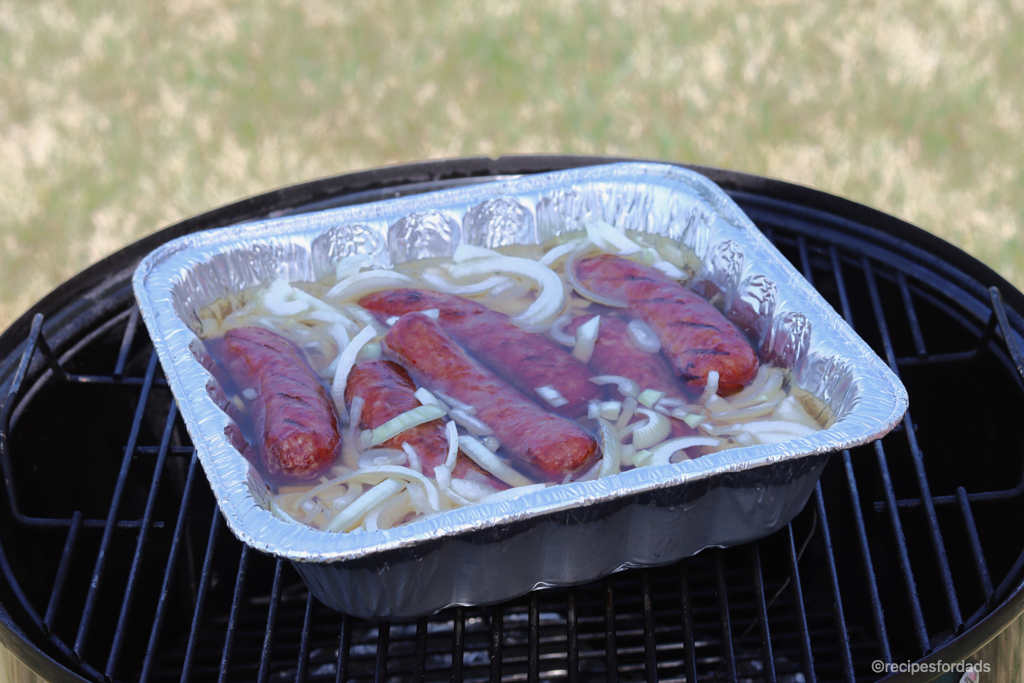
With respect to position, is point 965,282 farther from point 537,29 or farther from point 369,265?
point 537,29

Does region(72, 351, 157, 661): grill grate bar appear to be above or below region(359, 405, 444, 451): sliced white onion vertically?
below

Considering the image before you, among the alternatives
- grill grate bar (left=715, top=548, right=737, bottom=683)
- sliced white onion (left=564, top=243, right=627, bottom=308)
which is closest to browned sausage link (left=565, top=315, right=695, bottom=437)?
sliced white onion (left=564, top=243, right=627, bottom=308)

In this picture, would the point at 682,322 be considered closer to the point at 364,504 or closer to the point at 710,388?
the point at 710,388

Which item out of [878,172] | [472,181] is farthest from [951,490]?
[878,172]

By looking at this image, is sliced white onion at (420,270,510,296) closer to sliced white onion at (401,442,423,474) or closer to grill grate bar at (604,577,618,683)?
sliced white onion at (401,442,423,474)

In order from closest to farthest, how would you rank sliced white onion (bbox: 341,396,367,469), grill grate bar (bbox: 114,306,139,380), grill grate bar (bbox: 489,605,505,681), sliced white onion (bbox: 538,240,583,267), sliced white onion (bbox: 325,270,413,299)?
grill grate bar (bbox: 489,605,505,681) < sliced white onion (bbox: 341,396,367,469) < grill grate bar (bbox: 114,306,139,380) < sliced white onion (bbox: 325,270,413,299) < sliced white onion (bbox: 538,240,583,267)
